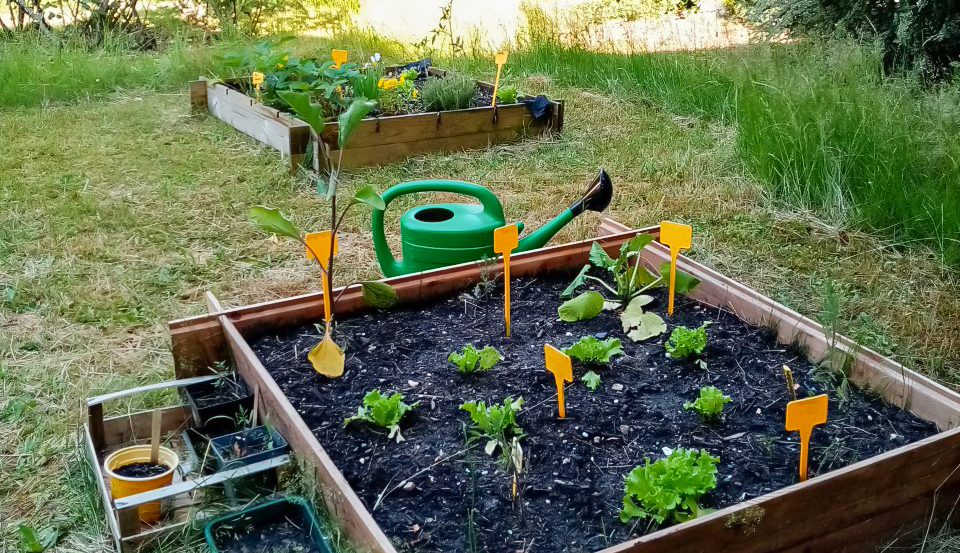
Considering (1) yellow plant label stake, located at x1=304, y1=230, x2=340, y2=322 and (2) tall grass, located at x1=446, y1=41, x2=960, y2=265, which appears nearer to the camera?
(1) yellow plant label stake, located at x1=304, y1=230, x2=340, y2=322

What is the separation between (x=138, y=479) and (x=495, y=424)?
0.69 m

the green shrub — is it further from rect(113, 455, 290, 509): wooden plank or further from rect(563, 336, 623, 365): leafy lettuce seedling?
rect(113, 455, 290, 509): wooden plank

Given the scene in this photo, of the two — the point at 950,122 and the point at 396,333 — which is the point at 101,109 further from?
the point at 950,122

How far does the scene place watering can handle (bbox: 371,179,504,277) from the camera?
7.18 ft

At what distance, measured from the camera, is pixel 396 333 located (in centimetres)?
199

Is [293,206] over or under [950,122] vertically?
under

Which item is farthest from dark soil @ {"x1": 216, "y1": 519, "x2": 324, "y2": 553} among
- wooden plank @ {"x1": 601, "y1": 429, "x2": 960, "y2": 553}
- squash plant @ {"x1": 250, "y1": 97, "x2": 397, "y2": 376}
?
wooden plank @ {"x1": 601, "y1": 429, "x2": 960, "y2": 553}

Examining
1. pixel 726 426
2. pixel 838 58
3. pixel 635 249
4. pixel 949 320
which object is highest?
pixel 838 58

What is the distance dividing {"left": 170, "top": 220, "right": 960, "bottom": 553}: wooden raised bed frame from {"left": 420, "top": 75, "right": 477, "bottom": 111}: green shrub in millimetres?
2506

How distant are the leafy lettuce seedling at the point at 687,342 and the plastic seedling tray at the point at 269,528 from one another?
2.84 feet

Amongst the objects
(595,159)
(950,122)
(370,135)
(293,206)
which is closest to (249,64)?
(370,135)

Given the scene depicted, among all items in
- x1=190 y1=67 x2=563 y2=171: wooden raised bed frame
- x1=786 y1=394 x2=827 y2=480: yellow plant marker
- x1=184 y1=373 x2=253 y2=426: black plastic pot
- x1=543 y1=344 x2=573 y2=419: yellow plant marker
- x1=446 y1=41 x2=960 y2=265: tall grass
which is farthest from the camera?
x1=190 y1=67 x2=563 y2=171: wooden raised bed frame

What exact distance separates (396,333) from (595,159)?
7.78 ft

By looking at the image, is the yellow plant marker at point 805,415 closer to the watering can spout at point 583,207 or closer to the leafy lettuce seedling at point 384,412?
the leafy lettuce seedling at point 384,412
